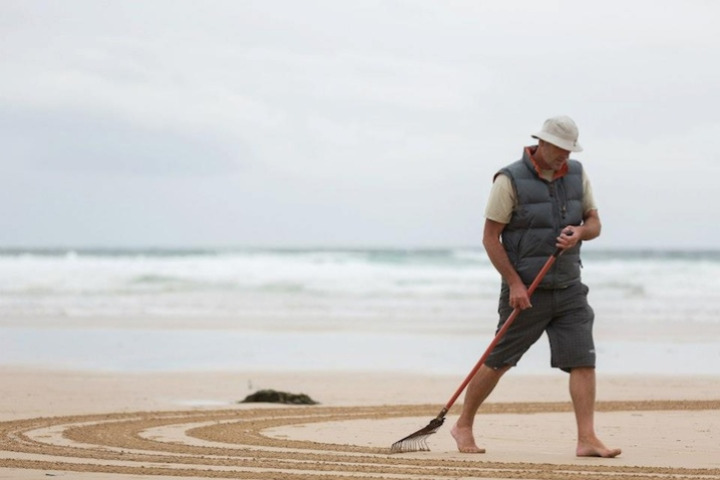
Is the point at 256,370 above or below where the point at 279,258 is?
below

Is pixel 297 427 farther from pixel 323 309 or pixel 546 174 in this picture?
pixel 323 309

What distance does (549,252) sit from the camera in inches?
260

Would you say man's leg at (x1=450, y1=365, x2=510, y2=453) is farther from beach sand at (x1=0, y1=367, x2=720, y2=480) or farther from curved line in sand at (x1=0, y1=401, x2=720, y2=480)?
curved line in sand at (x1=0, y1=401, x2=720, y2=480)

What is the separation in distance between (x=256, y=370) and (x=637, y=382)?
13.7 feet

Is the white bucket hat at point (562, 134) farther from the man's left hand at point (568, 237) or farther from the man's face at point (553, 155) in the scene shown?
the man's left hand at point (568, 237)

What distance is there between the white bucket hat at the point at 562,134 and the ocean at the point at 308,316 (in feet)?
23.1

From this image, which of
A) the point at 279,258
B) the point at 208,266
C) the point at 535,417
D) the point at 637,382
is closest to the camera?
the point at 535,417

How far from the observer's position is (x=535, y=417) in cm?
886

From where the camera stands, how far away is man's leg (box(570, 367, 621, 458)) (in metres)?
6.64

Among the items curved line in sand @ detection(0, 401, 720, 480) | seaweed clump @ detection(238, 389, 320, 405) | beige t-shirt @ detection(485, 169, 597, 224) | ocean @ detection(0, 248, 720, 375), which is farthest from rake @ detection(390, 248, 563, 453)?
ocean @ detection(0, 248, 720, 375)

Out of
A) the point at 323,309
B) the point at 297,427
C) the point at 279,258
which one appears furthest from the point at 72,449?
the point at 279,258

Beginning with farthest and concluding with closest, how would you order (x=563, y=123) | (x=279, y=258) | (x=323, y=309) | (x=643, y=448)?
(x=279, y=258) < (x=323, y=309) < (x=643, y=448) < (x=563, y=123)

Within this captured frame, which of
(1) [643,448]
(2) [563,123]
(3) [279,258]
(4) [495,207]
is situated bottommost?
(1) [643,448]

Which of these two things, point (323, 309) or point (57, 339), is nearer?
point (57, 339)
